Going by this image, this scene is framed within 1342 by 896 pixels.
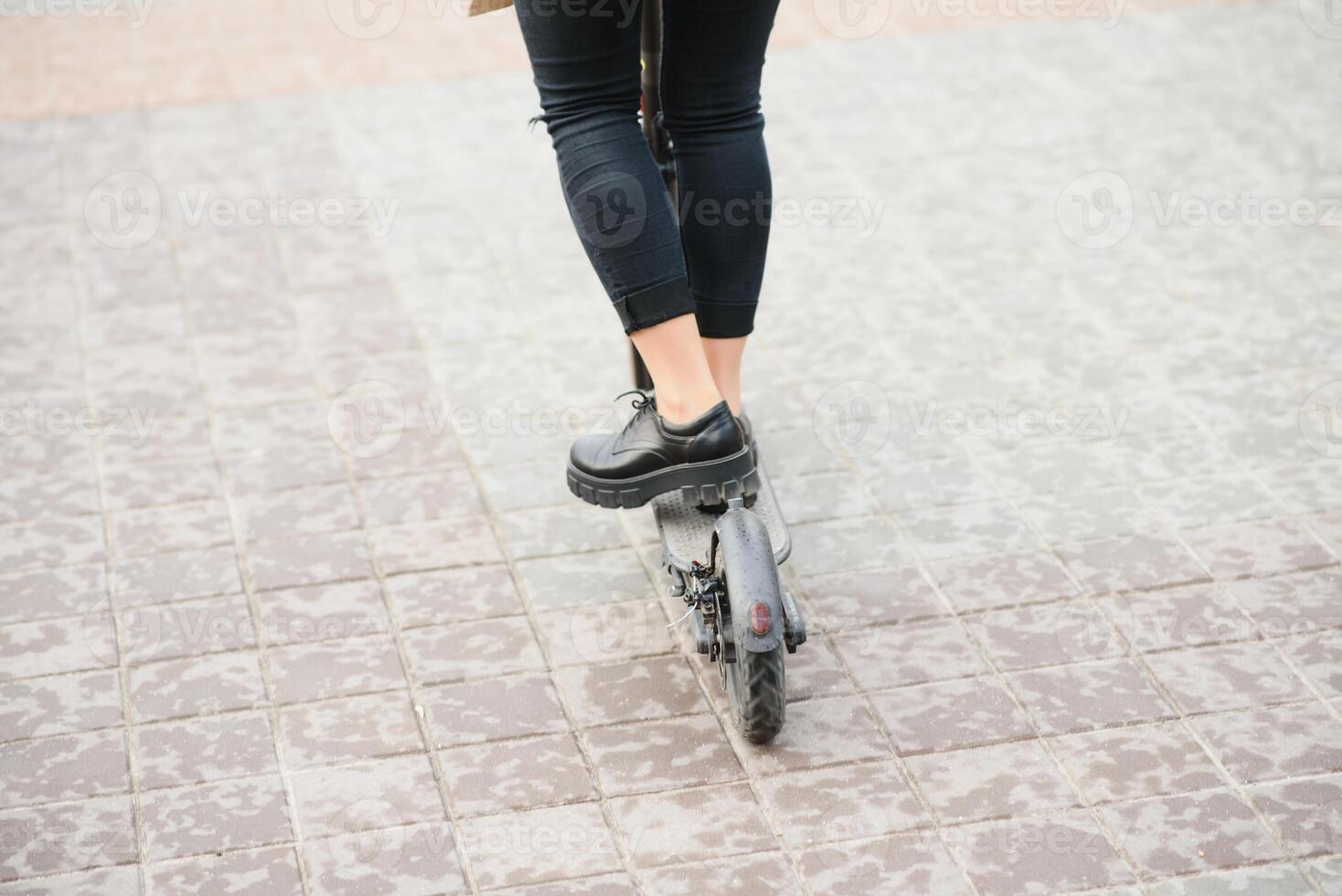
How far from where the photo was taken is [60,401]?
11.8ft

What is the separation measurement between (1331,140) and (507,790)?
376cm

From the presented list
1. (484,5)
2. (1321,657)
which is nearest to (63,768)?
(484,5)

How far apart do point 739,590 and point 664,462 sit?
0.34 m

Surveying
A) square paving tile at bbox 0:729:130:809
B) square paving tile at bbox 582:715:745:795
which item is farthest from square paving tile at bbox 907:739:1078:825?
square paving tile at bbox 0:729:130:809

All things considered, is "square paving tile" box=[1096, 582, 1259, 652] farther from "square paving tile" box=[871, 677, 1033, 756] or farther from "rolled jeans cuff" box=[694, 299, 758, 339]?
"rolled jeans cuff" box=[694, 299, 758, 339]

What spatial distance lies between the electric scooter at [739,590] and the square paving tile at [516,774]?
0.28 meters

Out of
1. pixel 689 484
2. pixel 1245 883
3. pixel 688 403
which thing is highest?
pixel 688 403

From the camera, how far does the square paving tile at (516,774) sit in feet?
7.75

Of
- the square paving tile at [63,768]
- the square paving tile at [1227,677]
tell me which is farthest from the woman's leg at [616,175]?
the square paving tile at [63,768]

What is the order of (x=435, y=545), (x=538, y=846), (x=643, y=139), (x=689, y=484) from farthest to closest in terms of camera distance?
(x=435, y=545) < (x=689, y=484) < (x=643, y=139) < (x=538, y=846)

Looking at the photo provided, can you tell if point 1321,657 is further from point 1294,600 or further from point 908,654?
point 908,654

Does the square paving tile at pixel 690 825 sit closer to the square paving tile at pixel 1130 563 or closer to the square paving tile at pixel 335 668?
the square paving tile at pixel 335 668

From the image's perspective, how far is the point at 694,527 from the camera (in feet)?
9.05

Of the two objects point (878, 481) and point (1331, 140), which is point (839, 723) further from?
point (1331, 140)
